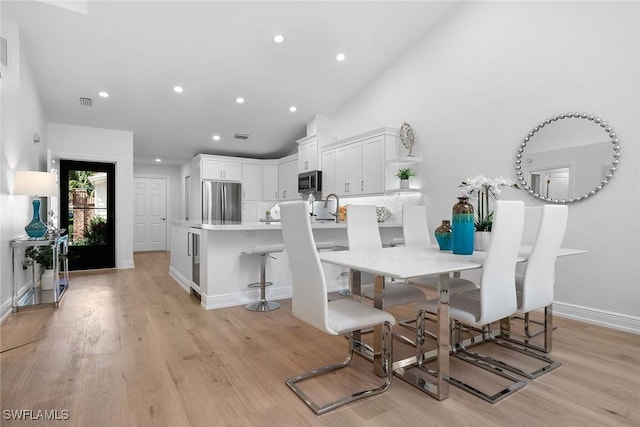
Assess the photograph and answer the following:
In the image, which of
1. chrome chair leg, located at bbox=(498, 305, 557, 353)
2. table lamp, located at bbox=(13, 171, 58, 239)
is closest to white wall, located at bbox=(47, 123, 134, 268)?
table lamp, located at bbox=(13, 171, 58, 239)

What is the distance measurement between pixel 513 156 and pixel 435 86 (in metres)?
1.50

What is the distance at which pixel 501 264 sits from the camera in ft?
6.24

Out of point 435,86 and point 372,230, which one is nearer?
point 372,230

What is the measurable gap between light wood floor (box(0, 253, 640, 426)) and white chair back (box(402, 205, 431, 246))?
1.07m

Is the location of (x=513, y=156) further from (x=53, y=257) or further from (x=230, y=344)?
(x=53, y=257)

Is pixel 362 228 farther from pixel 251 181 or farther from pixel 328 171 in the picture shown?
pixel 251 181

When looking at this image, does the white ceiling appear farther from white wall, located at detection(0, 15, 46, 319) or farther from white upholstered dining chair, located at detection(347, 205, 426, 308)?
white upholstered dining chair, located at detection(347, 205, 426, 308)

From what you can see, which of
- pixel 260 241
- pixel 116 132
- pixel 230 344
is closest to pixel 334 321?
pixel 230 344

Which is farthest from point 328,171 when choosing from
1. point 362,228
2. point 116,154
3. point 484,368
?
point 484,368

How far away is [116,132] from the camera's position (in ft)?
20.2

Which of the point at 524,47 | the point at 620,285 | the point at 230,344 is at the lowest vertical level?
the point at 230,344

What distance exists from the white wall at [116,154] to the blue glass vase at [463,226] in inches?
234

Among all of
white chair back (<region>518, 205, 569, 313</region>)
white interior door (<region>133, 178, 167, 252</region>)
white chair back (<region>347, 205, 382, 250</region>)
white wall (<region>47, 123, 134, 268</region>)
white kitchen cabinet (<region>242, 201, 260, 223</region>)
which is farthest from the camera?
white interior door (<region>133, 178, 167, 252</region>)

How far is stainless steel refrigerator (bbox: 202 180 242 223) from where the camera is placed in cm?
731
